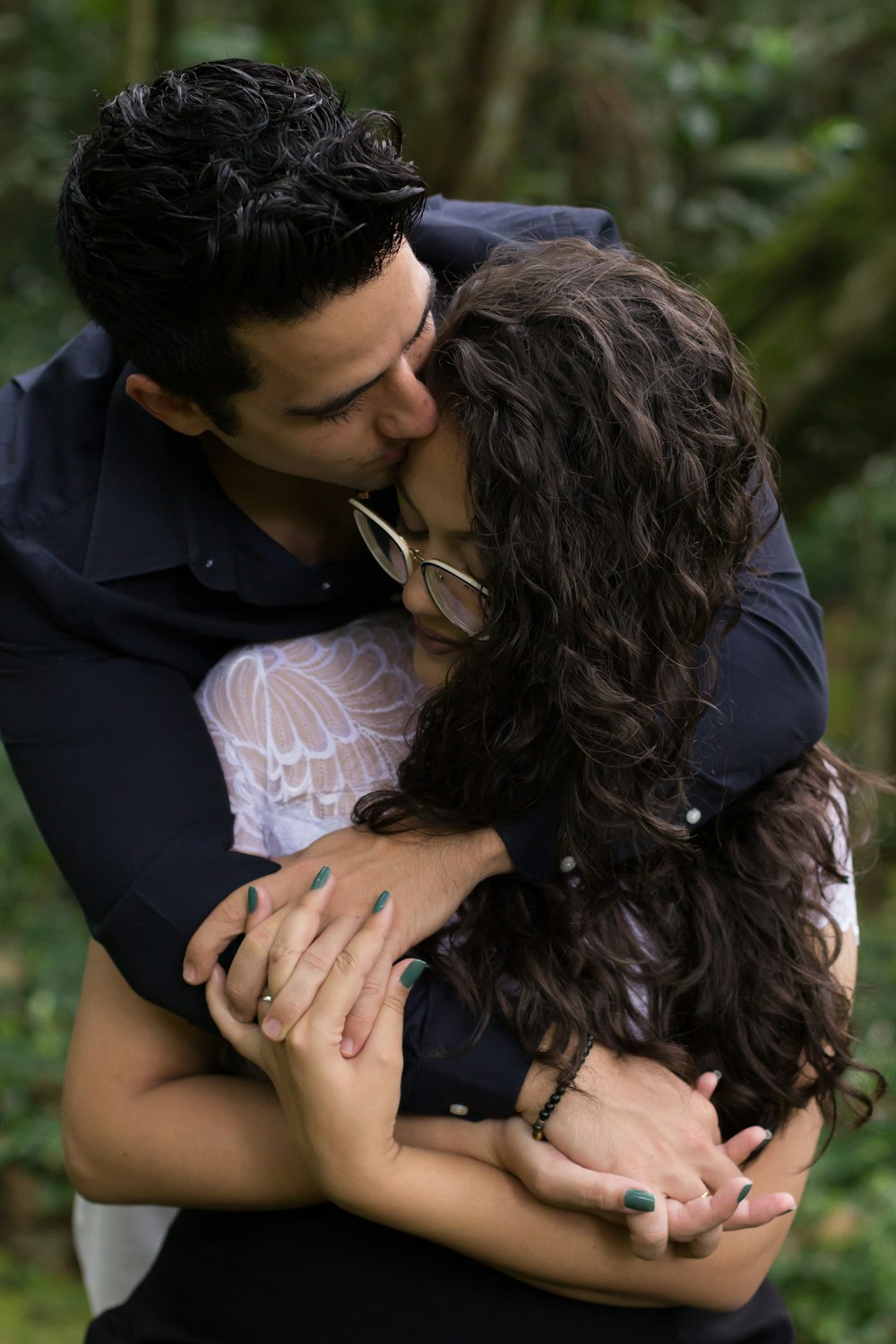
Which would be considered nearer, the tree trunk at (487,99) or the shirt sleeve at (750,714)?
the shirt sleeve at (750,714)

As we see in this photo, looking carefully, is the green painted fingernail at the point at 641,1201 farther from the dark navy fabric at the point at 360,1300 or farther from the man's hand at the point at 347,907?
the man's hand at the point at 347,907

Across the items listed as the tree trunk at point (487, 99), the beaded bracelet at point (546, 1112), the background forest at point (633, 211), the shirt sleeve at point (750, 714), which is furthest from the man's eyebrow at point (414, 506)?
→ the tree trunk at point (487, 99)

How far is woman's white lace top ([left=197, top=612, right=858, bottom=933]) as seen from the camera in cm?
189

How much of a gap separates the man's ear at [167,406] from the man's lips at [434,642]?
1.41ft

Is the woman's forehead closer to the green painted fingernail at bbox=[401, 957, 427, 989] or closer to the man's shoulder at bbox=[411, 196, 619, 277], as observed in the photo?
the man's shoulder at bbox=[411, 196, 619, 277]

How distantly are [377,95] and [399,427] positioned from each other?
376 centimetres

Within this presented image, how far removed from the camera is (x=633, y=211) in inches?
215

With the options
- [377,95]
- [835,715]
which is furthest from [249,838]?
[835,715]

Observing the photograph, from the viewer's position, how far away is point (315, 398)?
1818 mm

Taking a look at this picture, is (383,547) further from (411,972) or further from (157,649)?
(411,972)

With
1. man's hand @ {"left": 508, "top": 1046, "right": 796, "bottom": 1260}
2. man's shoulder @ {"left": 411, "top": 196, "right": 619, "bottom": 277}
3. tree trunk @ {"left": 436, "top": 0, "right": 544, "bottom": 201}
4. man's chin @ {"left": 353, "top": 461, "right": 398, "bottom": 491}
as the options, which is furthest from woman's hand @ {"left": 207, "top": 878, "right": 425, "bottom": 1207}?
tree trunk @ {"left": 436, "top": 0, "right": 544, "bottom": 201}

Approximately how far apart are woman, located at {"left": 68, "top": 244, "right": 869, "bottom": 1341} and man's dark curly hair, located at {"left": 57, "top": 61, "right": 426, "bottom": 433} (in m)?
0.19

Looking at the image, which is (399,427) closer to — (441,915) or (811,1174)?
(441,915)

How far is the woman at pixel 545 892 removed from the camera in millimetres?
1641
